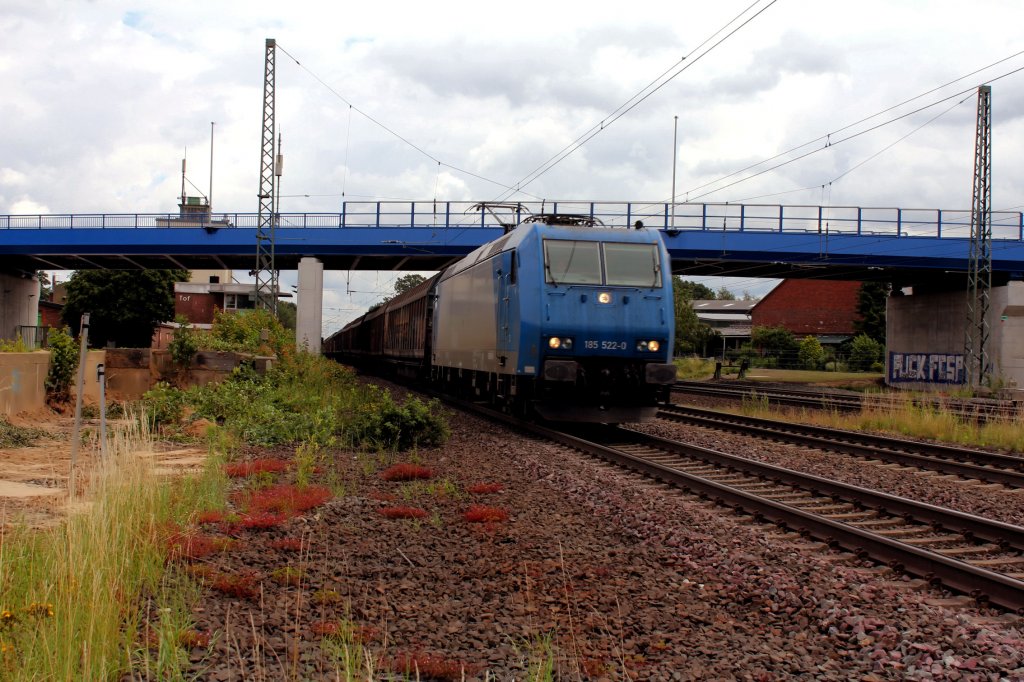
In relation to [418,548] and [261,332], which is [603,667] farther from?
[261,332]

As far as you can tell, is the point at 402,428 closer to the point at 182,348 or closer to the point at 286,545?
the point at 286,545

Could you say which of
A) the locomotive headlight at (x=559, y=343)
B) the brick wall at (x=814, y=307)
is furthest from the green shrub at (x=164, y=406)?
the brick wall at (x=814, y=307)

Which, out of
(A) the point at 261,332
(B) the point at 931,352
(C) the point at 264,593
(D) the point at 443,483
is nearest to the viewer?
(C) the point at 264,593

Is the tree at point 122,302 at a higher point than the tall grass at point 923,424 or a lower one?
higher

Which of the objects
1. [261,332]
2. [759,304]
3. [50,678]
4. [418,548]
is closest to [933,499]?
[418,548]

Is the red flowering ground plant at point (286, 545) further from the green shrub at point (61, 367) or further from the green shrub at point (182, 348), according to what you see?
the green shrub at point (182, 348)

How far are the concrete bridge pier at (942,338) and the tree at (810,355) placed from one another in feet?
42.9

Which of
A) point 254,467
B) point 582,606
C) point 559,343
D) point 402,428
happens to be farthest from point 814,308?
point 582,606

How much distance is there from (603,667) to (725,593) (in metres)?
1.54

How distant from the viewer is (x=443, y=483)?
335 inches

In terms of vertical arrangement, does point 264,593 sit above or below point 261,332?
below

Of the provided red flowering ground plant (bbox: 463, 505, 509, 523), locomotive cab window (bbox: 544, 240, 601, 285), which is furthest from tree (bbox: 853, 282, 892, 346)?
red flowering ground plant (bbox: 463, 505, 509, 523)

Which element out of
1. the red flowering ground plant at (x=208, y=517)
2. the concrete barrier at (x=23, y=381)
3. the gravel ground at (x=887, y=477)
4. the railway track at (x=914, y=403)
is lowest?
the gravel ground at (x=887, y=477)

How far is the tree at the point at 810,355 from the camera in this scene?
5497cm
